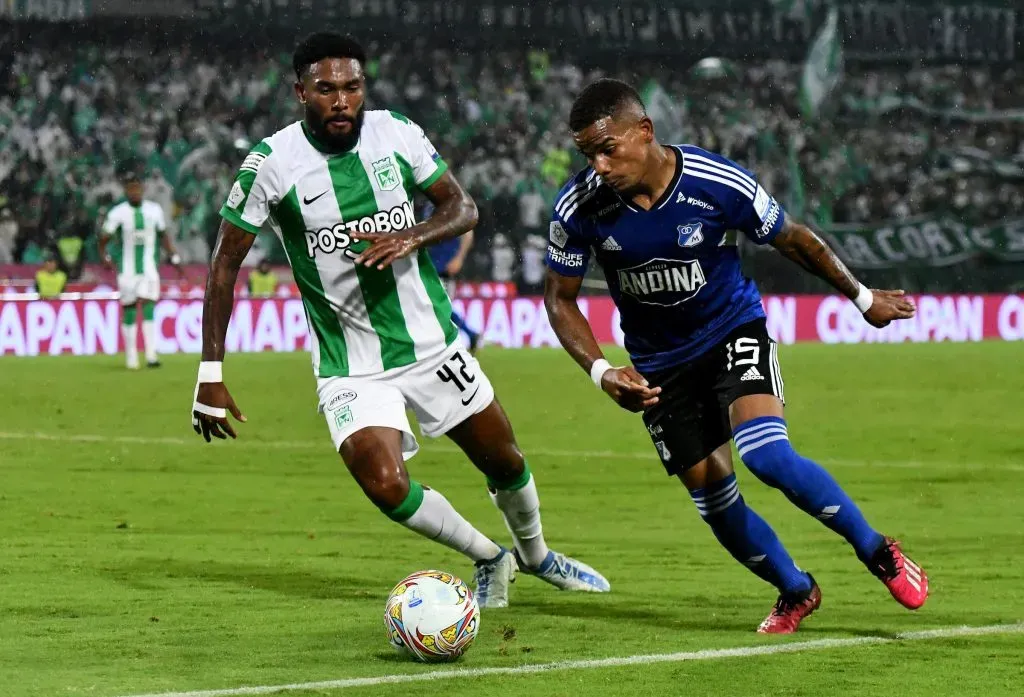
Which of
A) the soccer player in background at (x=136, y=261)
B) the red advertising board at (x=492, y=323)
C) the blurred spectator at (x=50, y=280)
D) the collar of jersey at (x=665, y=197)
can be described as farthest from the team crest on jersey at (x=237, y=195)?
the blurred spectator at (x=50, y=280)

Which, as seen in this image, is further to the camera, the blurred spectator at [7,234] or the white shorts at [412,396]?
the blurred spectator at [7,234]

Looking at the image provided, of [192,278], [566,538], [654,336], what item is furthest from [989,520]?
[192,278]

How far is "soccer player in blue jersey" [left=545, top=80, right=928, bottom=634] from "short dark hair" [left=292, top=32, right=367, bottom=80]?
0.92 m

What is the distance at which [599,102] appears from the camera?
5.83 m

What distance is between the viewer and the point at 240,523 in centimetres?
951

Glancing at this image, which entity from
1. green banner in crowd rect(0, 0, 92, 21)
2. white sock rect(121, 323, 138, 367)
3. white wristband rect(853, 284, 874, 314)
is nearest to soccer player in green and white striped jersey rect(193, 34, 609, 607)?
white wristband rect(853, 284, 874, 314)

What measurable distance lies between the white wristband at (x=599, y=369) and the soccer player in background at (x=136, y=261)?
15184 millimetres

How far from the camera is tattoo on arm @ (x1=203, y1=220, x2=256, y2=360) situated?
250 inches

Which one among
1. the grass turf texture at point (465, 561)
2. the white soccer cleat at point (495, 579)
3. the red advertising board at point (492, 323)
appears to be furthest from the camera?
the red advertising board at point (492, 323)

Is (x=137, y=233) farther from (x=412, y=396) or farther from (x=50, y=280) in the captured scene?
(x=412, y=396)

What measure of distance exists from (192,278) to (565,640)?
2094 cm

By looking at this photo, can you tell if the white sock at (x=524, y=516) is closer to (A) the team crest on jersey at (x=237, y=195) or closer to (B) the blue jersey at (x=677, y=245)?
(B) the blue jersey at (x=677, y=245)

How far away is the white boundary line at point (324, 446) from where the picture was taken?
1238 cm

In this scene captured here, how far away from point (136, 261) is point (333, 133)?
14.7m
